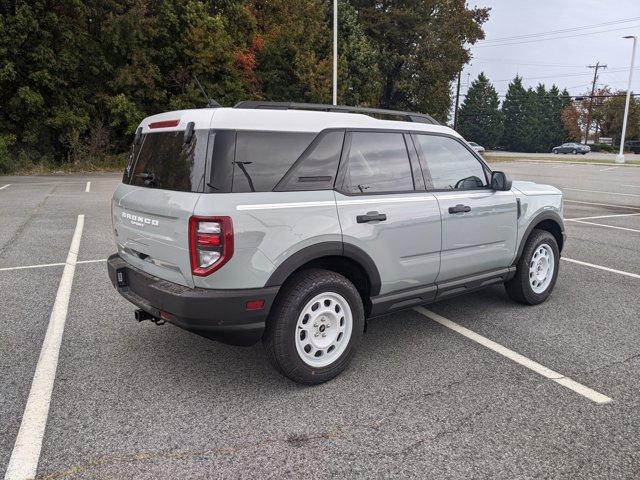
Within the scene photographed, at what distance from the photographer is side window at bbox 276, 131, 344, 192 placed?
335 centimetres

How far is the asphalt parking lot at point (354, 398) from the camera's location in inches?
105

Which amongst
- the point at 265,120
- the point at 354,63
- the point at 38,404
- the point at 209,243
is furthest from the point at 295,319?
the point at 354,63

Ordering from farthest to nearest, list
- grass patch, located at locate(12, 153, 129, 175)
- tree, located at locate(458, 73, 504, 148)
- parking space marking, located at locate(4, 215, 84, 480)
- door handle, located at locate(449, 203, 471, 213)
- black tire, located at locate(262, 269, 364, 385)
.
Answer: tree, located at locate(458, 73, 504, 148), grass patch, located at locate(12, 153, 129, 175), door handle, located at locate(449, 203, 471, 213), black tire, located at locate(262, 269, 364, 385), parking space marking, located at locate(4, 215, 84, 480)

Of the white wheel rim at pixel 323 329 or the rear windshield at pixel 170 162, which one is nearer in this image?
the rear windshield at pixel 170 162

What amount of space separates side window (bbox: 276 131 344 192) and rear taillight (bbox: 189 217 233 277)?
0.48 m

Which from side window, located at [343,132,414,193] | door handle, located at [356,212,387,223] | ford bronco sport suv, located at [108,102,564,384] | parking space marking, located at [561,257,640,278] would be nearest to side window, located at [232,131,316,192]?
ford bronco sport suv, located at [108,102,564,384]

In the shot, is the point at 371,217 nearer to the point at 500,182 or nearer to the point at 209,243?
the point at 209,243

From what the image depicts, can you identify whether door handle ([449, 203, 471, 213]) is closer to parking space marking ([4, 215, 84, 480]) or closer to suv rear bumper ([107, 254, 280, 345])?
suv rear bumper ([107, 254, 280, 345])

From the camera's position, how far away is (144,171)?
3709mm

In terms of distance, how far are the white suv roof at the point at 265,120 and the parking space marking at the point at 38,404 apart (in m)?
1.89

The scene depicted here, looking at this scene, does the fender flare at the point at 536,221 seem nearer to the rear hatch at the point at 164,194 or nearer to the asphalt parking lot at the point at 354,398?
the asphalt parking lot at the point at 354,398

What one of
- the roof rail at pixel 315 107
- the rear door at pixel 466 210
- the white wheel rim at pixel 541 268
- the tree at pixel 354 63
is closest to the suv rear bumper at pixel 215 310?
the roof rail at pixel 315 107

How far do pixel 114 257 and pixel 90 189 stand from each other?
13609 mm

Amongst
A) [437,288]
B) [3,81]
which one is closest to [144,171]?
[437,288]
